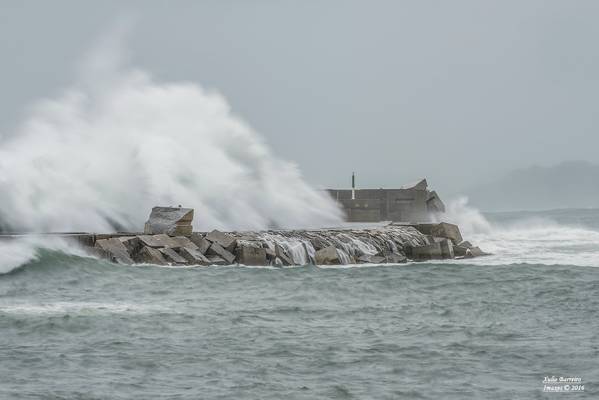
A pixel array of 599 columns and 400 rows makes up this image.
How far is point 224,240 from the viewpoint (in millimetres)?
18188

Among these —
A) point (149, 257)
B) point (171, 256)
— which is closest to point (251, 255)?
point (171, 256)

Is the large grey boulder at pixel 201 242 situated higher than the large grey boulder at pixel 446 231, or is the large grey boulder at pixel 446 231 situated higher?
the large grey boulder at pixel 446 231

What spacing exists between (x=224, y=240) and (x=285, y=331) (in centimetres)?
809

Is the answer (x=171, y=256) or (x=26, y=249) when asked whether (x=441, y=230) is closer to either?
(x=171, y=256)

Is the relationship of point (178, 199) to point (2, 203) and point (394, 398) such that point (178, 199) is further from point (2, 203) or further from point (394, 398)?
point (394, 398)

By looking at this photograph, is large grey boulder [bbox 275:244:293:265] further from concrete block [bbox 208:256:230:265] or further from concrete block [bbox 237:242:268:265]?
concrete block [bbox 208:256:230:265]

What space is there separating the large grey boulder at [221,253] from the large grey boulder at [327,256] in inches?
62.7

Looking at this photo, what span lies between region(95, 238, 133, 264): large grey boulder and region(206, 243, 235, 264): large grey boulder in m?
1.57

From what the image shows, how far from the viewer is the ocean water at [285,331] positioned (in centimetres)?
778

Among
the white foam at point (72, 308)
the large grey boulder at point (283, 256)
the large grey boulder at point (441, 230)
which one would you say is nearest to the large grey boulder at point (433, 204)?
the large grey boulder at point (441, 230)

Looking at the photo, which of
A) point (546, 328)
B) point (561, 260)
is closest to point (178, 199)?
point (561, 260)

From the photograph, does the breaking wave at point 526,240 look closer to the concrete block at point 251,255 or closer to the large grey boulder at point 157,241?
the concrete block at point 251,255

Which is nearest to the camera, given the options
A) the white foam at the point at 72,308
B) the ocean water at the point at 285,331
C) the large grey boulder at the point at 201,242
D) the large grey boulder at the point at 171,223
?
the ocean water at the point at 285,331

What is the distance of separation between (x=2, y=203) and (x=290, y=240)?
5689 millimetres
